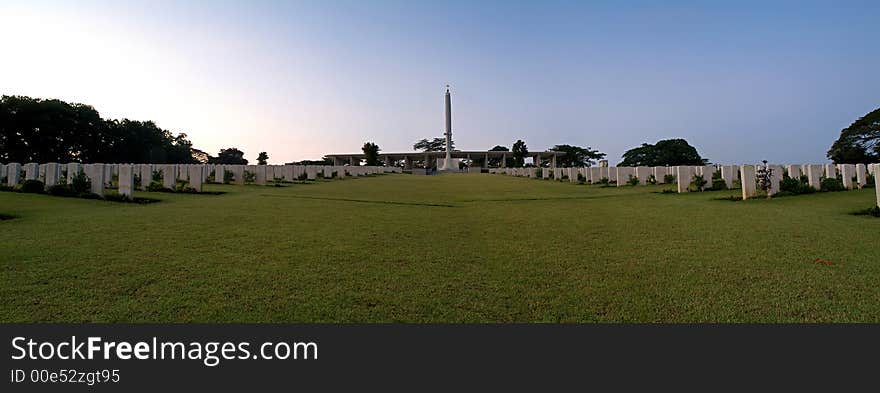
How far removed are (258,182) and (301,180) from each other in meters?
4.41

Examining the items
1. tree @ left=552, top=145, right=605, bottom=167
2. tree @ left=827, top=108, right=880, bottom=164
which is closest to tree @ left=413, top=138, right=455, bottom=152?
tree @ left=552, top=145, right=605, bottom=167

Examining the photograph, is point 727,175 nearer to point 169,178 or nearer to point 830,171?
point 830,171

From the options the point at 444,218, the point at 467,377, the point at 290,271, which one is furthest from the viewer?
the point at 444,218

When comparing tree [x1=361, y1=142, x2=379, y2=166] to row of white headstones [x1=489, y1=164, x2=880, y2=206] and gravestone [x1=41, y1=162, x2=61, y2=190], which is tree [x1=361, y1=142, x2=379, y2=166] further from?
gravestone [x1=41, y1=162, x2=61, y2=190]

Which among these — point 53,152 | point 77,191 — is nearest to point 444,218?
point 77,191

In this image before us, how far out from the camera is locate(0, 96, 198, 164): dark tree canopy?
2925 cm

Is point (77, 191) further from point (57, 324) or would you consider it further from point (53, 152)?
point (53, 152)

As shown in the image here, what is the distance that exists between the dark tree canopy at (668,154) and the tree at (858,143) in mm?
15101

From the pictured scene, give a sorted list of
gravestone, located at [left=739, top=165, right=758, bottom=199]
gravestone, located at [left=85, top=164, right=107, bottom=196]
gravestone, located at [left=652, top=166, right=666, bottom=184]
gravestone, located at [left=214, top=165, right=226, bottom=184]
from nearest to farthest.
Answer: gravestone, located at [left=739, top=165, right=758, bottom=199] < gravestone, located at [left=85, top=164, right=107, bottom=196] < gravestone, located at [left=652, top=166, right=666, bottom=184] < gravestone, located at [left=214, top=165, right=226, bottom=184]

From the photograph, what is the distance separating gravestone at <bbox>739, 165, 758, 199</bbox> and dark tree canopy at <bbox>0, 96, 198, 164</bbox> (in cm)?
3992

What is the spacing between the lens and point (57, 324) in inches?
71.5

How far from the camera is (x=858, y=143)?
30750 millimetres

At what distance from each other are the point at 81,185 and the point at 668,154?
5292 centimetres

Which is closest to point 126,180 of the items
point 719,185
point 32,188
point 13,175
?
point 32,188
